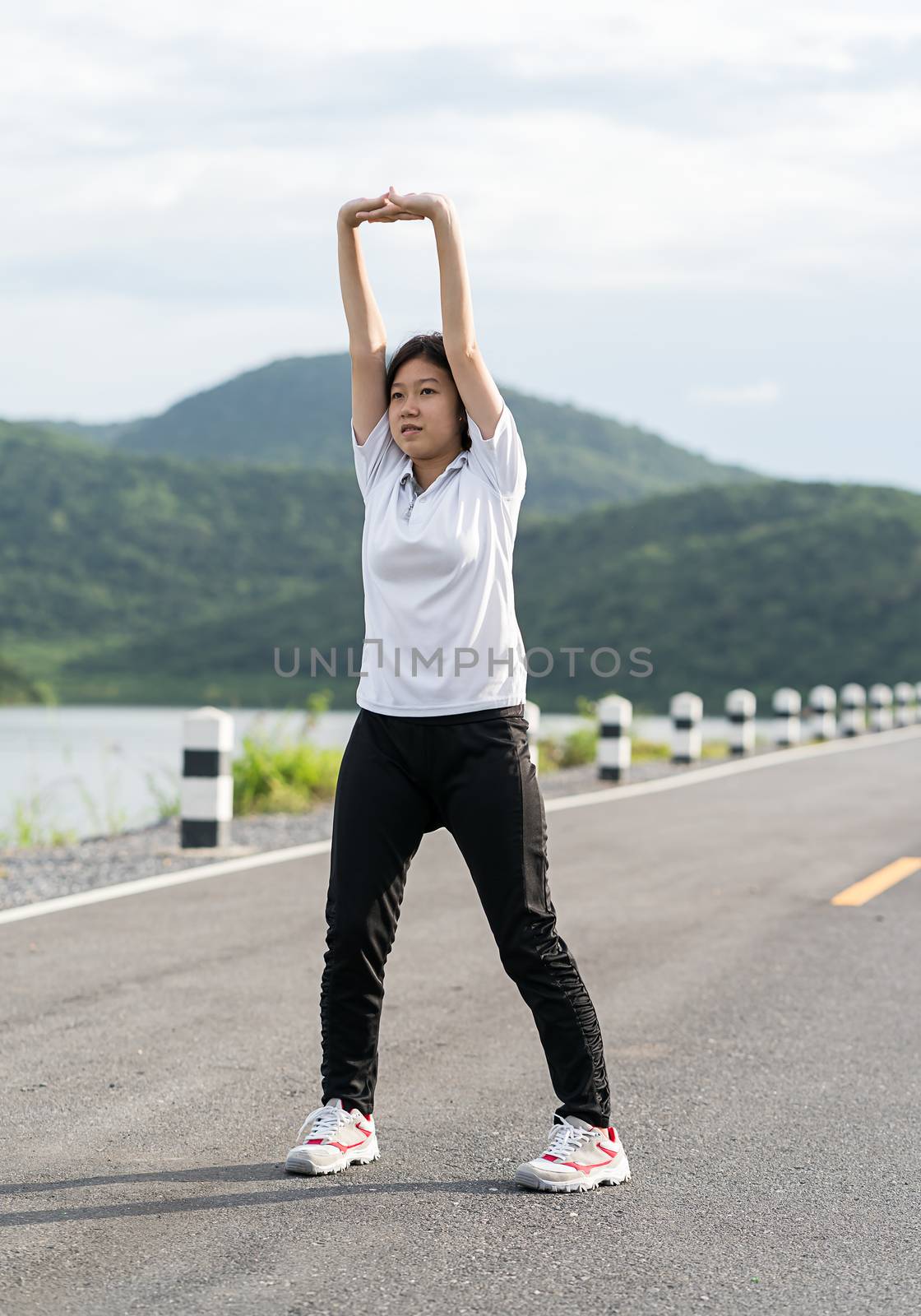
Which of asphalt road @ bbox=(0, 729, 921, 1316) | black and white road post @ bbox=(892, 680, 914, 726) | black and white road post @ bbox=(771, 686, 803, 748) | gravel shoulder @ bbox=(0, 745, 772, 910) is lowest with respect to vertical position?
black and white road post @ bbox=(892, 680, 914, 726)

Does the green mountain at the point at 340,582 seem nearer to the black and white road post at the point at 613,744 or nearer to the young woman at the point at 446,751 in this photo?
the black and white road post at the point at 613,744

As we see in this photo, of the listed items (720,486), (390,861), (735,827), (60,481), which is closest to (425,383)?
(390,861)

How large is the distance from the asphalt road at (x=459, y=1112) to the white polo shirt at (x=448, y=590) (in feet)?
3.72

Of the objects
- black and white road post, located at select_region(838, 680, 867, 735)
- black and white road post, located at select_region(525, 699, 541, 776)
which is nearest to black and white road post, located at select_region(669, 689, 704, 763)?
black and white road post, located at select_region(525, 699, 541, 776)

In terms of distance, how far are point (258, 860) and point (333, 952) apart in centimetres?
537

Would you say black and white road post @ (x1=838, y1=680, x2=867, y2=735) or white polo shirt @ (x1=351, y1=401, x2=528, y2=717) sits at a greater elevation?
white polo shirt @ (x1=351, y1=401, x2=528, y2=717)

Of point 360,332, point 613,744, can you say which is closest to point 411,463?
point 360,332

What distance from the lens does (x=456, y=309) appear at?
386cm

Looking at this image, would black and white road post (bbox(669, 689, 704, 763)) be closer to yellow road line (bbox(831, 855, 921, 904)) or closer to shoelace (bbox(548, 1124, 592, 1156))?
yellow road line (bbox(831, 855, 921, 904))

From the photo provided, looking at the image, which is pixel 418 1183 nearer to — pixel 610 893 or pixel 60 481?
pixel 610 893

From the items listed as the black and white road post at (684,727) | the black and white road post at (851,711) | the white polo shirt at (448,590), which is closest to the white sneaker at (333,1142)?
the white polo shirt at (448,590)

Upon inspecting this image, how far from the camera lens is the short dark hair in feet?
13.1

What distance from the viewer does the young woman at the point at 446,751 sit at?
3.83 m

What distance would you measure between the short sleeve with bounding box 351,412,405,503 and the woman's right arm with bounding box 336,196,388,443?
0.06 feet
